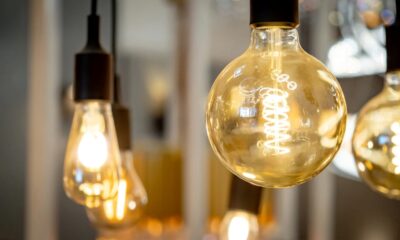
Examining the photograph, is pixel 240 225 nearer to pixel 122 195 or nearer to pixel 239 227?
pixel 239 227

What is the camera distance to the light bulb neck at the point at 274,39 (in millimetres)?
619

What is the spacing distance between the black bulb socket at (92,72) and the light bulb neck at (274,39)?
0.94 feet

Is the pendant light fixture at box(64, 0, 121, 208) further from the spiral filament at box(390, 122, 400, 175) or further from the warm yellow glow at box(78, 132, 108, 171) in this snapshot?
the spiral filament at box(390, 122, 400, 175)

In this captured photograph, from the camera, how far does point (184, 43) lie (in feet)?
14.0

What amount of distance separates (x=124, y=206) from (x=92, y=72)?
248mm

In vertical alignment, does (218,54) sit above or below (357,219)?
above

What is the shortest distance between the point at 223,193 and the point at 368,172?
10.2 feet

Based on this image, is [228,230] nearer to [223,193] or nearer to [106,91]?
[106,91]

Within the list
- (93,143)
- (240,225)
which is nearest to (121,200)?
(93,143)

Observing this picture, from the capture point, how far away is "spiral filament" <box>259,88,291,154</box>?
0.58m

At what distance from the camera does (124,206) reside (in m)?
1.02

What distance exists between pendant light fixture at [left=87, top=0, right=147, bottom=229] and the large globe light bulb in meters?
0.42

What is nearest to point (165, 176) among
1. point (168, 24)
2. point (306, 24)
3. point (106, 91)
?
point (306, 24)

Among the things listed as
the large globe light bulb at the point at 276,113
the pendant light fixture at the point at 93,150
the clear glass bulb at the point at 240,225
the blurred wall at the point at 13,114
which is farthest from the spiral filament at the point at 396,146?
the blurred wall at the point at 13,114
